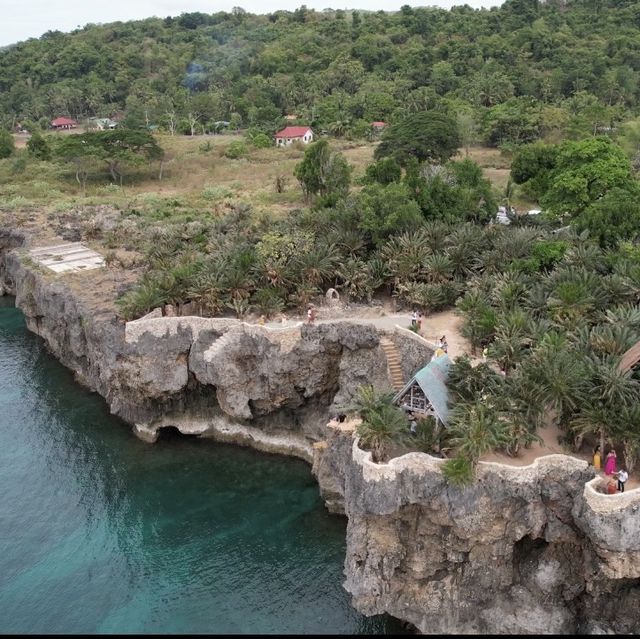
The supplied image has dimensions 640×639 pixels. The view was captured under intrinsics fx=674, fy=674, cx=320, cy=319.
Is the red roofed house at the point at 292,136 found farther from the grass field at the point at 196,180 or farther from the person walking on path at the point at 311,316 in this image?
the person walking on path at the point at 311,316

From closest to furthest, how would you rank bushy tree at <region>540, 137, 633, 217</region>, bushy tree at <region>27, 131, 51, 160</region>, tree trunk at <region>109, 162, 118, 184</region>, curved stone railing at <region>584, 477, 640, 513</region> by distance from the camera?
curved stone railing at <region>584, 477, 640, 513</region> < bushy tree at <region>540, 137, 633, 217</region> < tree trunk at <region>109, 162, 118, 184</region> < bushy tree at <region>27, 131, 51, 160</region>

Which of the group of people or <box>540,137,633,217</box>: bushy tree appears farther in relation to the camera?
<box>540,137,633,217</box>: bushy tree

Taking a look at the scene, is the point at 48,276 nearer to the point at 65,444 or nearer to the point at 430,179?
the point at 65,444

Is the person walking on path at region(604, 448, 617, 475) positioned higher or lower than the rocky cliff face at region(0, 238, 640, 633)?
higher

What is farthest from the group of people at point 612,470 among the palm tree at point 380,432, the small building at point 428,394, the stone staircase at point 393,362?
the stone staircase at point 393,362

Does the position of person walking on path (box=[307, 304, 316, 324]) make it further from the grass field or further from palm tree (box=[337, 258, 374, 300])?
the grass field

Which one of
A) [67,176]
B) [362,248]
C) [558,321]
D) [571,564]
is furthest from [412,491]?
[67,176]

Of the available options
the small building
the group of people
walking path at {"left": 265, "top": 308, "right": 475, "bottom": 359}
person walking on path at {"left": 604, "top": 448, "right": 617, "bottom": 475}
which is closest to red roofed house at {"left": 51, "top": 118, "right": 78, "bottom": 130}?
walking path at {"left": 265, "top": 308, "right": 475, "bottom": 359}
